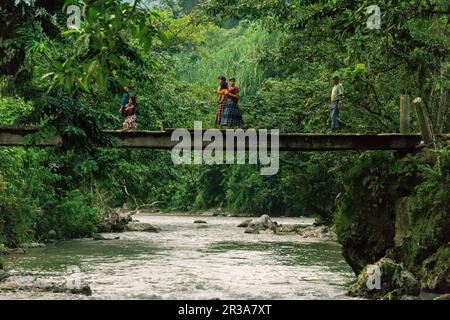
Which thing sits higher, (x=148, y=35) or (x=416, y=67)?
(x=416, y=67)

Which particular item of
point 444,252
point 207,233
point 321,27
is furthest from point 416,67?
point 207,233

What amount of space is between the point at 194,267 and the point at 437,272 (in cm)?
673

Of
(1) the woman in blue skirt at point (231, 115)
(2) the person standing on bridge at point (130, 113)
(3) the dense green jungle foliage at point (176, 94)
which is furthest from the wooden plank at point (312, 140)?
(2) the person standing on bridge at point (130, 113)

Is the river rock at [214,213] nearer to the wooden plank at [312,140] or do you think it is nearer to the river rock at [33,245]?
the river rock at [33,245]

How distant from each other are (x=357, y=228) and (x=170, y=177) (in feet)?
36.5

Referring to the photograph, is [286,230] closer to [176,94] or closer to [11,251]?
[176,94]

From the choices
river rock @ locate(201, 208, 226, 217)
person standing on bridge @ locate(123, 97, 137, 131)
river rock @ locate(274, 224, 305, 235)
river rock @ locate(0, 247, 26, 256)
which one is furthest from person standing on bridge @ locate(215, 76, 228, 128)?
river rock @ locate(201, 208, 226, 217)

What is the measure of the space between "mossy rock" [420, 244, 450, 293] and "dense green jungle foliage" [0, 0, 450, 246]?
0.99 metres

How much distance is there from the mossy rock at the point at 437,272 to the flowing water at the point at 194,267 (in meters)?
1.49

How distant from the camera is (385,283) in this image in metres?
13.1

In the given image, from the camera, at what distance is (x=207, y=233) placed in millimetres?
32062

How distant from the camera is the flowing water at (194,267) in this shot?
14000 mm

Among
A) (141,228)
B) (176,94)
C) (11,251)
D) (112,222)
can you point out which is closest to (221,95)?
(11,251)
